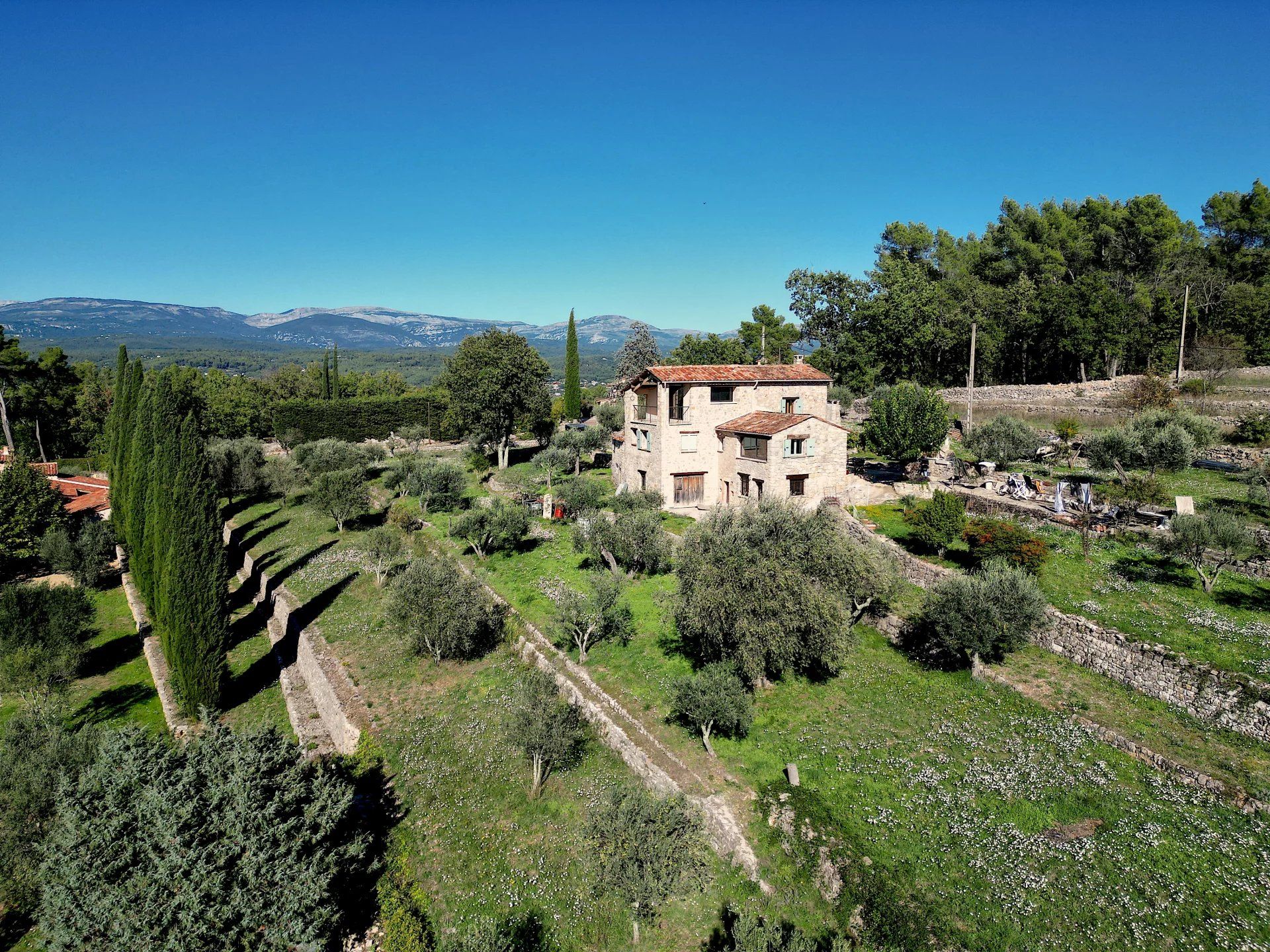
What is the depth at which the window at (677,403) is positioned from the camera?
34094mm

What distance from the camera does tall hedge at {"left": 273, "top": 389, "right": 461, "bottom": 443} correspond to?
210ft

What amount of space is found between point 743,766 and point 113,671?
2396 centimetres

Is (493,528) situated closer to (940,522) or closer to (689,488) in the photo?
(689,488)

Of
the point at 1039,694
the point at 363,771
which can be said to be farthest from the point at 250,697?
the point at 1039,694

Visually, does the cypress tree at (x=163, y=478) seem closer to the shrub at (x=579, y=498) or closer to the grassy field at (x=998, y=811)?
the grassy field at (x=998, y=811)

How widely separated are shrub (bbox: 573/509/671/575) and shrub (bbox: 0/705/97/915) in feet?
53.8

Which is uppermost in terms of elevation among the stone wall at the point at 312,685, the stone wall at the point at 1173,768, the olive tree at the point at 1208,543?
the olive tree at the point at 1208,543

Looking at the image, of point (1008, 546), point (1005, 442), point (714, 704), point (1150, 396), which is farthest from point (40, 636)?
point (1150, 396)

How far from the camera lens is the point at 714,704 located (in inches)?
564

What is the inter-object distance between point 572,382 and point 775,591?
177ft

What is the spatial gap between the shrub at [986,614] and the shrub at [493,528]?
59.5 feet

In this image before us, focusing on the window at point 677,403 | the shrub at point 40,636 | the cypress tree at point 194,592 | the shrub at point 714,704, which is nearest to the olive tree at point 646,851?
the shrub at point 714,704

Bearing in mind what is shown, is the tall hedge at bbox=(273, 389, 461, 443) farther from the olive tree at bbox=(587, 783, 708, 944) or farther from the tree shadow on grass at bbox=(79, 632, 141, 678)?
the olive tree at bbox=(587, 783, 708, 944)

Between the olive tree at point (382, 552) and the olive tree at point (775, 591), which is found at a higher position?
the olive tree at point (775, 591)
